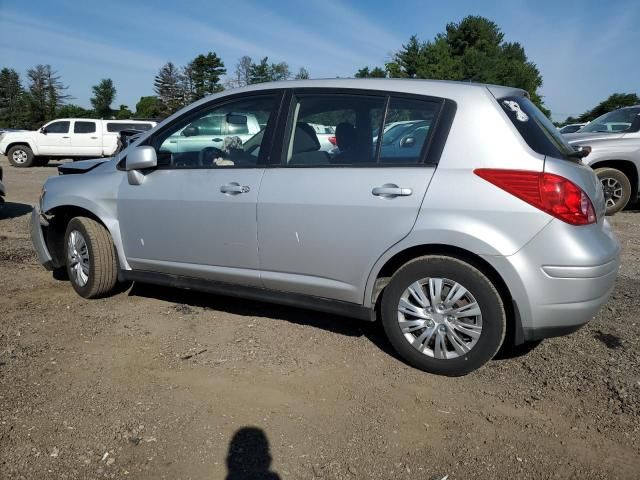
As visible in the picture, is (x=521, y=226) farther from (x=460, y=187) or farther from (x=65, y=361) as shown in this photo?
(x=65, y=361)

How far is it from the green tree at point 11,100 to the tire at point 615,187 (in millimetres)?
78328

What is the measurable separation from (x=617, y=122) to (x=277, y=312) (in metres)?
7.52

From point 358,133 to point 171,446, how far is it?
2100 mm

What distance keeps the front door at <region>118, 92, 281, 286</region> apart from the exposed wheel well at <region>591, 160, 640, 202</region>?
6.74 m

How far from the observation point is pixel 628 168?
8.45 meters

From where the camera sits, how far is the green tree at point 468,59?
5606 cm

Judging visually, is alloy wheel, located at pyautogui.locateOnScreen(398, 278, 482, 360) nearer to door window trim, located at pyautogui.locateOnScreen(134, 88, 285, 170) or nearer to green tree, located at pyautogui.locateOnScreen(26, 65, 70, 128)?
door window trim, located at pyautogui.locateOnScreen(134, 88, 285, 170)

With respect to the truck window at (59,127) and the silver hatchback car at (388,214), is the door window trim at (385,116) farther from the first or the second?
the truck window at (59,127)

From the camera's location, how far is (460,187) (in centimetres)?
301

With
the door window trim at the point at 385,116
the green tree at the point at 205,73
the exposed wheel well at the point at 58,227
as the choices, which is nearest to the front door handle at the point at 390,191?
the door window trim at the point at 385,116

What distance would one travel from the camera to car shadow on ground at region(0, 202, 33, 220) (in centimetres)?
878

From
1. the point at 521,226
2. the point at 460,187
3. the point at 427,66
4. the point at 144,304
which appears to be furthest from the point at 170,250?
the point at 427,66

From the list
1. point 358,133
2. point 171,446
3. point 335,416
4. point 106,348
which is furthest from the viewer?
point 106,348

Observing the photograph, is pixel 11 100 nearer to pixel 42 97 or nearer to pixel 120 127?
pixel 42 97
